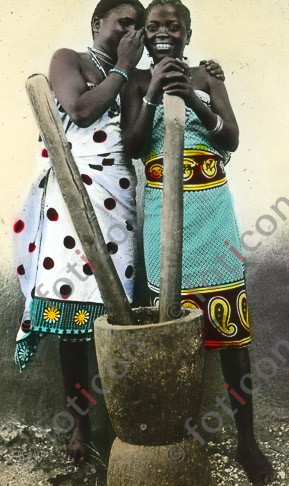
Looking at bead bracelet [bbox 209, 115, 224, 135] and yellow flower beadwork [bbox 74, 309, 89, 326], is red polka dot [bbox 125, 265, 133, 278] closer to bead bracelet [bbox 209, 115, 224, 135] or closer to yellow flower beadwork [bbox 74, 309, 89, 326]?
yellow flower beadwork [bbox 74, 309, 89, 326]

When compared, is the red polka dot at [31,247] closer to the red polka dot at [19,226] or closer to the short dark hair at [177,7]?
the red polka dot at [19,226]

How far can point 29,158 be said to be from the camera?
2965 mm

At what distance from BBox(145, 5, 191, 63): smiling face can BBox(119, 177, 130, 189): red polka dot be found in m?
0.49

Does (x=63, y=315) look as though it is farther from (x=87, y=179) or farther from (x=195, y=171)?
(x=195, y=171)

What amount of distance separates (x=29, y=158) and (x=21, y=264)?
0.45 meters

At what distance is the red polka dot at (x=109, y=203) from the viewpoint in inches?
111

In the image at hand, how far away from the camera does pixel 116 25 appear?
2.80 m

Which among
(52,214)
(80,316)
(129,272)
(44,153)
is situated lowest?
(80,316)

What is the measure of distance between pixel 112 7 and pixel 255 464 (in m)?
1.91

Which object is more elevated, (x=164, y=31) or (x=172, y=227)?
(x=164, y=31)

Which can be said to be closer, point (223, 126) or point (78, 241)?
point (223, 126)

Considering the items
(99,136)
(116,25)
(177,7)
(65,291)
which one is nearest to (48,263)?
(65,291)

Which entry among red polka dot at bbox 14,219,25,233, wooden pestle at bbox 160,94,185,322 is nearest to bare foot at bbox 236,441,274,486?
wooden pestle at bbox 160,94,185,322

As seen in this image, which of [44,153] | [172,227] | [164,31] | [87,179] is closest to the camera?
[172,227]
